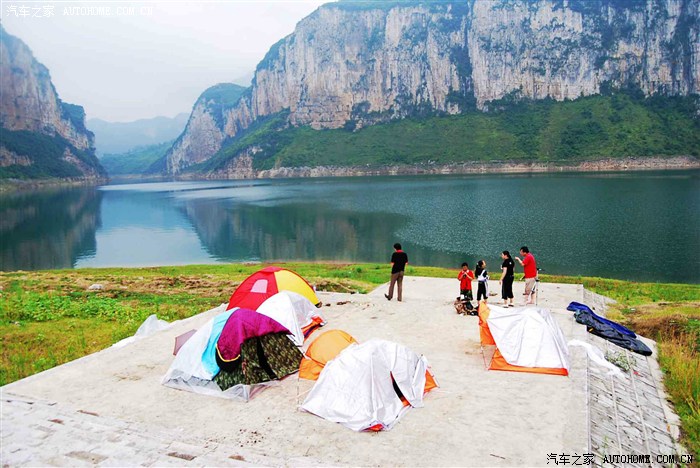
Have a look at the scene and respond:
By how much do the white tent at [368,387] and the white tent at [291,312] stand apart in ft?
9.84

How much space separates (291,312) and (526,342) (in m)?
6.50

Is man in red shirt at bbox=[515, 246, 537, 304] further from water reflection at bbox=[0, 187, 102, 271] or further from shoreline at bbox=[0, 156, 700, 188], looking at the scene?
shoreline at bbox=[0, 156, 700, 188]

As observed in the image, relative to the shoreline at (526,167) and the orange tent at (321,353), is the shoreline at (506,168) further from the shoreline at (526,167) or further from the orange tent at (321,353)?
the orange tent at (321,353)

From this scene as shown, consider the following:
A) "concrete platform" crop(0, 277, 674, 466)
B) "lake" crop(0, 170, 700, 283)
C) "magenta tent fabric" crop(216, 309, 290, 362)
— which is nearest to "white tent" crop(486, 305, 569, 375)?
"concrete platform" crop(0, 277, 674, 466)

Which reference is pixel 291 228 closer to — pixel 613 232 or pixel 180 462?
pixel 613 232

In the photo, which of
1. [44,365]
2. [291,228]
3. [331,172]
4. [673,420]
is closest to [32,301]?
[44,365]

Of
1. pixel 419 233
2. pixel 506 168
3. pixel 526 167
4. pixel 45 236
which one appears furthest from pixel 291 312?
pixel 506 168

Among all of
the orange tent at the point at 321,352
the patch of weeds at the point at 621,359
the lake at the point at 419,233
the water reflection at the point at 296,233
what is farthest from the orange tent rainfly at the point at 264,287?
the water reflection at the point at 296,233

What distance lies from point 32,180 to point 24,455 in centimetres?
21947

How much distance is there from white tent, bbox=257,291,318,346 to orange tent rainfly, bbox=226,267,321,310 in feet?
4.80

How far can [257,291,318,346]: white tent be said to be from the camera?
13.2 metres

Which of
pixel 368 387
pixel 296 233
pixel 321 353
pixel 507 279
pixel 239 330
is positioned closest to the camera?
pixel 368 387

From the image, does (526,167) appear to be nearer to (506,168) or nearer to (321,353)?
(506,168)

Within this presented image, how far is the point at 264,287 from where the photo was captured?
15984 mm
